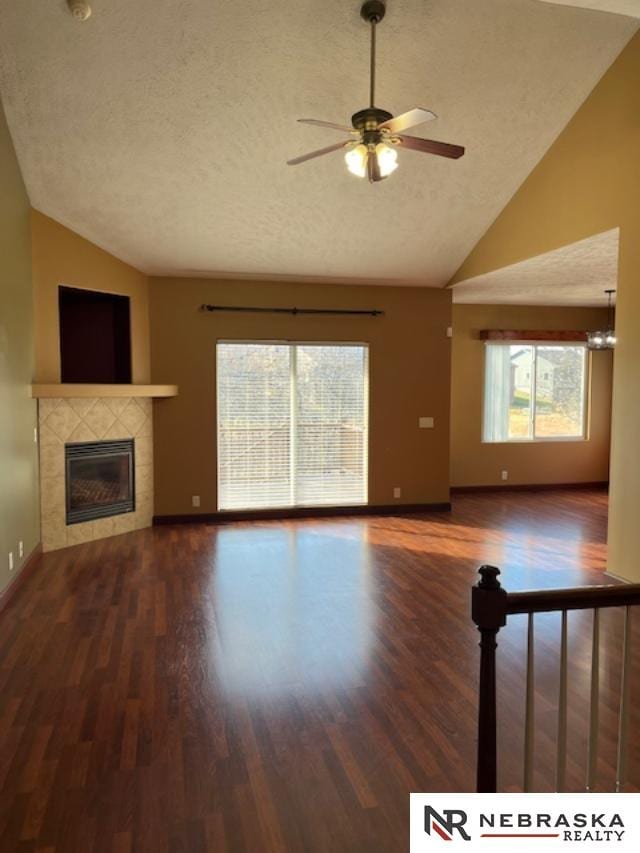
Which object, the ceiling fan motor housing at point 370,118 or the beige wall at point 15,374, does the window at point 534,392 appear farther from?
the beige wall at point 15,374

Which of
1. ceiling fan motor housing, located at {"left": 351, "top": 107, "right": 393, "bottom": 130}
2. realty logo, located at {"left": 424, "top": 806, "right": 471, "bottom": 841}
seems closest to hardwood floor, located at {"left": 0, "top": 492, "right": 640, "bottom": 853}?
realty logo, located at {"left": 424, "top": 806, "right": 471, "bottom": 841}

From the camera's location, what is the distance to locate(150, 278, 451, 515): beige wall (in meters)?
6.52

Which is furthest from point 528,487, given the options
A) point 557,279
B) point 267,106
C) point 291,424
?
point 267,106

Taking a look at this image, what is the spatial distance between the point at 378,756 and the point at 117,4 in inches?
166

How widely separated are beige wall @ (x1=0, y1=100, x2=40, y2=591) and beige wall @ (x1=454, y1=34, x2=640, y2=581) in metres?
4.39

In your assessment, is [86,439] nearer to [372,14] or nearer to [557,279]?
[372,14]

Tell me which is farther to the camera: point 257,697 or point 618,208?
point 618,208

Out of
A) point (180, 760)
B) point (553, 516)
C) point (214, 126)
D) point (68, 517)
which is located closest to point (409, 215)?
point (214, 126)

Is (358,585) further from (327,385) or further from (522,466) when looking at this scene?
(522,466)

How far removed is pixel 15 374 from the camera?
14.8 feet

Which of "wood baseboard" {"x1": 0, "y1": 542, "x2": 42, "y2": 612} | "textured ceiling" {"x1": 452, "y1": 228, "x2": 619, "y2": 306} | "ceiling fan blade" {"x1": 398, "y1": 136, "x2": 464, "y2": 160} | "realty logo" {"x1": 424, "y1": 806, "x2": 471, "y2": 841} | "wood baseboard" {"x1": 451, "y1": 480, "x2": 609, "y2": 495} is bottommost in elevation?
"wood baseboard" {"x1": 0, "y1": 542, "x2": 42, "y2": 612}

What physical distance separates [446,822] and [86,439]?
497 cm

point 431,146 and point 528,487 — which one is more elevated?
point 431,146

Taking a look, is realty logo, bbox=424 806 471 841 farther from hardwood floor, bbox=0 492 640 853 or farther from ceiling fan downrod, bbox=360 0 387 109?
ceiling fan downrod, bbox=360 0 387 109
